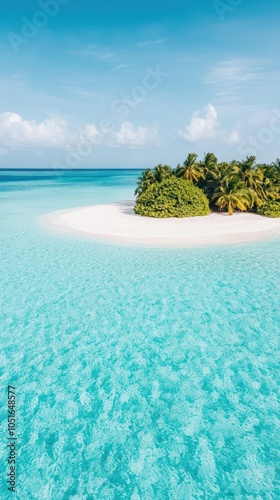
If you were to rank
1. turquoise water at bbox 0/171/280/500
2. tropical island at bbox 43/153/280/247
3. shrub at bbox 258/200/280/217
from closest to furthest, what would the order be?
turquoise water at bbox 0/171/280/500 → tropical island at bbox 43/153/280/247 → shrub at bbox 258/200/280/217

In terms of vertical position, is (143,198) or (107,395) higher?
(143,198)

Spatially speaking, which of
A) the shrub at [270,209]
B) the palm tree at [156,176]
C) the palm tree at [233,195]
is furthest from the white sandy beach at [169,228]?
the palm tree at [156,176]

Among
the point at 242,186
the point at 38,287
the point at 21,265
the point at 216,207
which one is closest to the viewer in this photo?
the point at 38,287

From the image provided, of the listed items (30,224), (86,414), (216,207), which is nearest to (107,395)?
(86,414)

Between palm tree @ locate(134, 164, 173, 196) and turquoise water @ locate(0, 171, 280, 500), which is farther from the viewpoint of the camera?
palm tree @ locate(134, 164, 173, 196)

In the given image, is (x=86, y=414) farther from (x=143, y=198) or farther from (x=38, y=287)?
(x=143, y=198)

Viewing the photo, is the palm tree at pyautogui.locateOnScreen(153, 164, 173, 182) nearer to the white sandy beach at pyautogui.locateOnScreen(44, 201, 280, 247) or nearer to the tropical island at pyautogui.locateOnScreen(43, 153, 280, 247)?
the tropical island at pyautogui.locateOnScreen(43, 153, 280, 247)

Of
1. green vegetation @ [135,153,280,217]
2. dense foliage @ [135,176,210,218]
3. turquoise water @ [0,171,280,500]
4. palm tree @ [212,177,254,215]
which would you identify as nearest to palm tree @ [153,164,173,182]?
green vegetation @ [135,153,280,217]
